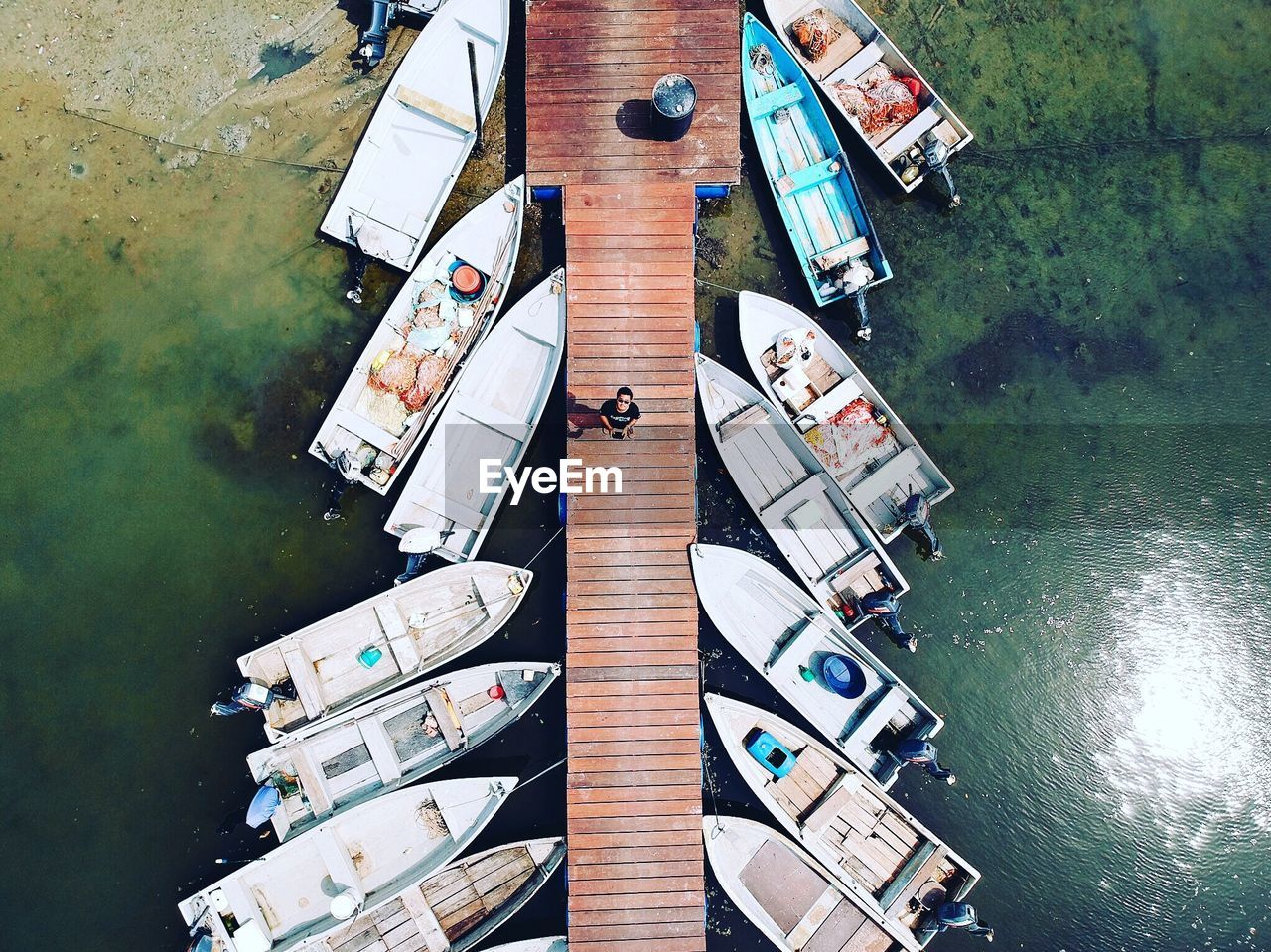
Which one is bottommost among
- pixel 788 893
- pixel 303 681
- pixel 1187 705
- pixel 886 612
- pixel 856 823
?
Result: pixel 788 893

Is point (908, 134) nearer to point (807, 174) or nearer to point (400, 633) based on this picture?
point (807, 174)

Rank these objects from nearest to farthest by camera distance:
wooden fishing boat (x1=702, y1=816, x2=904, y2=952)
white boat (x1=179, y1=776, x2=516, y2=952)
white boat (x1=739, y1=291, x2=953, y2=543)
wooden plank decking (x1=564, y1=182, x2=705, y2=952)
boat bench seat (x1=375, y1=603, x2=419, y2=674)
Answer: white boat (x1=179, y1=776, x2=516, y2=952)
wooden plank decking (x1=564, y1=182, x2=705, y2=952)
wooden fishing boat (x1=702, y1=816, x2=904, y2=952)
boat bench seat (x1=375, y1=603, x2=419, y2=674)
white boat (x1=739, y1=291, x2=953, y2=543)

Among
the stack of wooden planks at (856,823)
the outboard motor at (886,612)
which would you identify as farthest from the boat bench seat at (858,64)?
the stack of wooden planks at (856,823)

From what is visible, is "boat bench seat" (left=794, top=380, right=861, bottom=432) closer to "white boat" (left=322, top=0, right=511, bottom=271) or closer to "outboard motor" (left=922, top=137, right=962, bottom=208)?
"outboard motor" (left=922, top=137, right=962, bottom=208)

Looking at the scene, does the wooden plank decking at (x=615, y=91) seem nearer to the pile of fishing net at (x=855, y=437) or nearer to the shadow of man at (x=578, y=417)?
the shadow of man at (x=578, y=417)

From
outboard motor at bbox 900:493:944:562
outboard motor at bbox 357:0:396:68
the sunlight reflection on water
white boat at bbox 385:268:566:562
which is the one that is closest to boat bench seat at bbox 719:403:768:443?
outboard motor at bbox 900:493:944:562

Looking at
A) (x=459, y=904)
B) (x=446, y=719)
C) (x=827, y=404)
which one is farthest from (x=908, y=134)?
(x=459, y=904)
